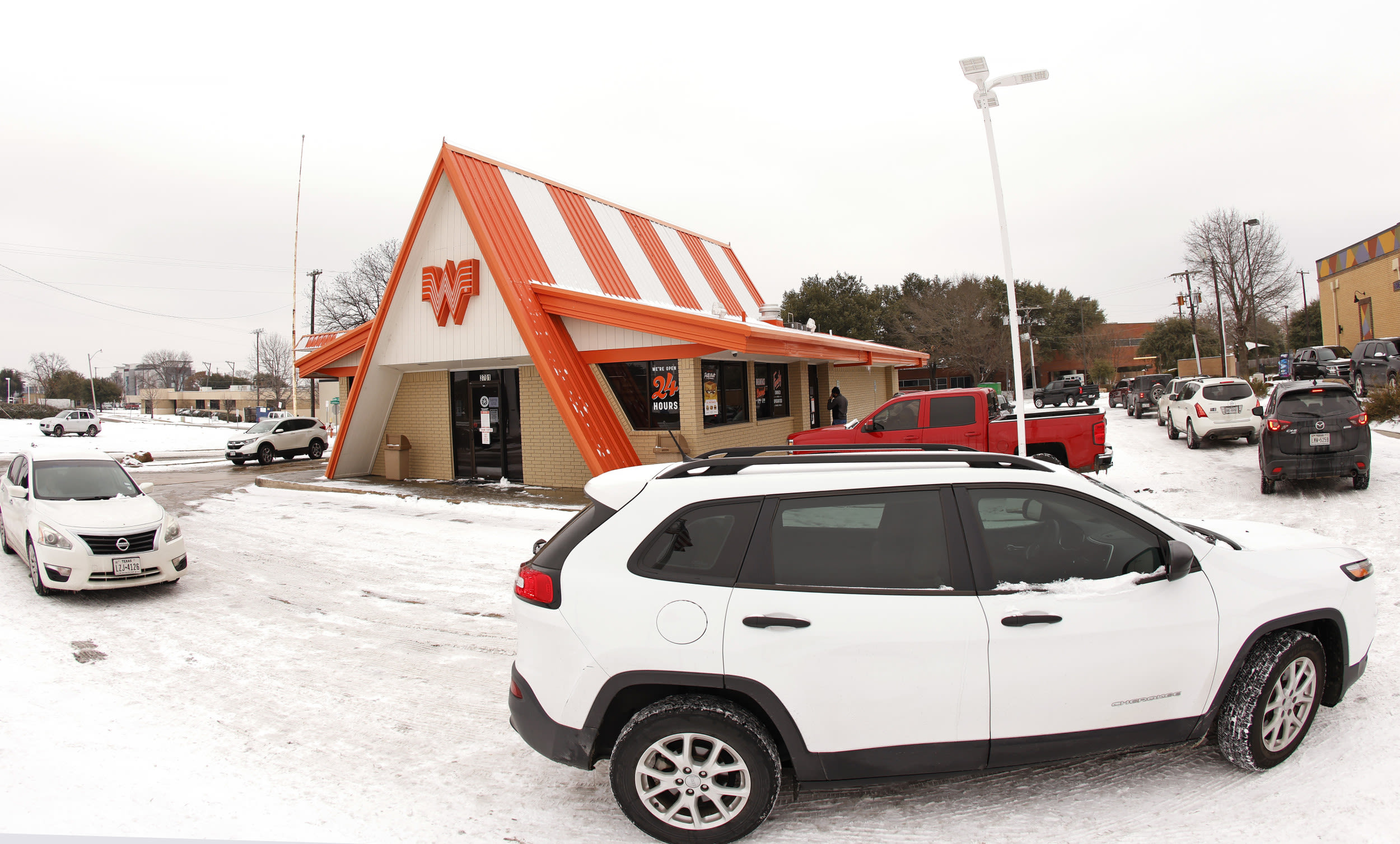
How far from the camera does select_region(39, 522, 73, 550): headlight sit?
759 cm

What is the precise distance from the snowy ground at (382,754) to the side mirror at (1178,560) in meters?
1.16

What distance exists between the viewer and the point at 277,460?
26297 mm

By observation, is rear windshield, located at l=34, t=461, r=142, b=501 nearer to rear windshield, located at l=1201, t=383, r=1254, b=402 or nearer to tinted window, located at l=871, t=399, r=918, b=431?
tinted window, located at l=871, t=399, r=918, b=431

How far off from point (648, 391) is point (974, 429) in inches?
257

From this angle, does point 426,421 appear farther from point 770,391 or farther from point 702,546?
point 702,546

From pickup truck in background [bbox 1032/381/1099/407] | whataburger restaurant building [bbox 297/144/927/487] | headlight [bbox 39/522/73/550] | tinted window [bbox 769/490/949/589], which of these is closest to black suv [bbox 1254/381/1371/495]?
whataburger restaurant building [bbox 297/144/927/487]

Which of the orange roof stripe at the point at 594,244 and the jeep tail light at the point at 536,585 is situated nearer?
the jeep tail light at the point at 536,585

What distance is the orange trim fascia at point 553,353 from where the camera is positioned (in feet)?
45.2

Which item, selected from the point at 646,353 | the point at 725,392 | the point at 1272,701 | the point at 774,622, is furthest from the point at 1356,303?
the point at 774,622

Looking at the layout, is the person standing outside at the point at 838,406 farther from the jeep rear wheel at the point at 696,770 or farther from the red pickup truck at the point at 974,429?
the jeep rear wheel at the point at 696,770

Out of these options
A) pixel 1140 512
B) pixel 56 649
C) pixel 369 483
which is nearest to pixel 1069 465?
pixel 1140 512

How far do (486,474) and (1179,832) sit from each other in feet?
51.4


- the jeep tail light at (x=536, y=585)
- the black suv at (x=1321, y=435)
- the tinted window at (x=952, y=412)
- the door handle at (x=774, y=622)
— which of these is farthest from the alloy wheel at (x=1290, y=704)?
the tinted window at (x=952, y=412)

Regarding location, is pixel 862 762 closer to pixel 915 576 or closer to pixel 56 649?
pixel 915 576
